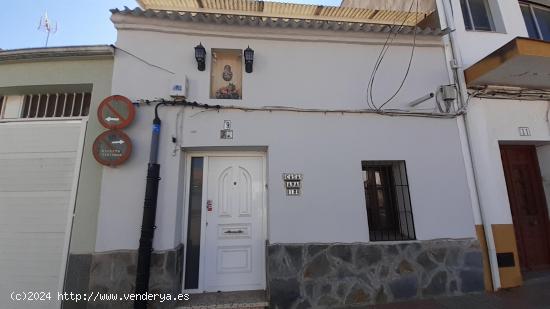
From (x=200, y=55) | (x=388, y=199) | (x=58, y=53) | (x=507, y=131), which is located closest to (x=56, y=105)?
(x=58, y=53)

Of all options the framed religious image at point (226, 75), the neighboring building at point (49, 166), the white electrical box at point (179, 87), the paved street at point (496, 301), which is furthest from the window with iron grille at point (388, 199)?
the neighboring building at point (49, 166)

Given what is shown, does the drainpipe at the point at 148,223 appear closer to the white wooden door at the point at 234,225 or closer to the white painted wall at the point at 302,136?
the white painted wall at the point at 302,136

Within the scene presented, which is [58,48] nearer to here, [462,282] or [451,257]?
[451,257]

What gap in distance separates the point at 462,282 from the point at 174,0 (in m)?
7.55

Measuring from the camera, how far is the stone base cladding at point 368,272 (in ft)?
13.4

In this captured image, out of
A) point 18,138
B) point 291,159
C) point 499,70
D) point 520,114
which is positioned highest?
point 499,70

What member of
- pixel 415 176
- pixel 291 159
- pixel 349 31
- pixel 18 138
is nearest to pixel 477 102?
pixel 415 176

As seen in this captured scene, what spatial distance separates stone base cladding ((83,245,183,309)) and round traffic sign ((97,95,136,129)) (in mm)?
2027

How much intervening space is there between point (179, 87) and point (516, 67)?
6.03 m

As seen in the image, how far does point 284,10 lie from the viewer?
18.0 ft

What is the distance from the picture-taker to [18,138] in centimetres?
458

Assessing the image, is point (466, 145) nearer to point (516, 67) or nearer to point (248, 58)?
point (516, 67)

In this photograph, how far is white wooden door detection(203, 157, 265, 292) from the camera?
4.39m

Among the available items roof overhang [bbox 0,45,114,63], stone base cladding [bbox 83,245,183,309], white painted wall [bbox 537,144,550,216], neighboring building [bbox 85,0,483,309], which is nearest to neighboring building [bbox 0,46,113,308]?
roof overhang [bbox 0,45,114,63]
